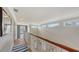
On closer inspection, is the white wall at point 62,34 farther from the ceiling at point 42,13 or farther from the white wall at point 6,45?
the white wall at point 6,45

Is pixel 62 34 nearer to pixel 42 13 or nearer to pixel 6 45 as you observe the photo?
pixel 42 13

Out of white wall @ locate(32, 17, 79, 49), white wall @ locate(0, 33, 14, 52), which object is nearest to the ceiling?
white wall @ locate(32, 17, 79, 49)

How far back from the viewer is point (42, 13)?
150cm

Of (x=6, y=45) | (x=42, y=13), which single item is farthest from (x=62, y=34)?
(x=6, y=45)

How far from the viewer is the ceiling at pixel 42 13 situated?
1438 mm

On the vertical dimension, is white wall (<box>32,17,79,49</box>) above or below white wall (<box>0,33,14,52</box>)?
above

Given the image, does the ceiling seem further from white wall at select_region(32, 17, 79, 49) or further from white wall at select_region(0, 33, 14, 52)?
white wall at select_region(0, 33, 14, 52)

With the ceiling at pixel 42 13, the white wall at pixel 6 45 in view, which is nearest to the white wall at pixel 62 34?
the ceiling at pixel 42 13

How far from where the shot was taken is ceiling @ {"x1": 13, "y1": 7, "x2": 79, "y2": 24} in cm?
144

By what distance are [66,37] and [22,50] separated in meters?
0.59
